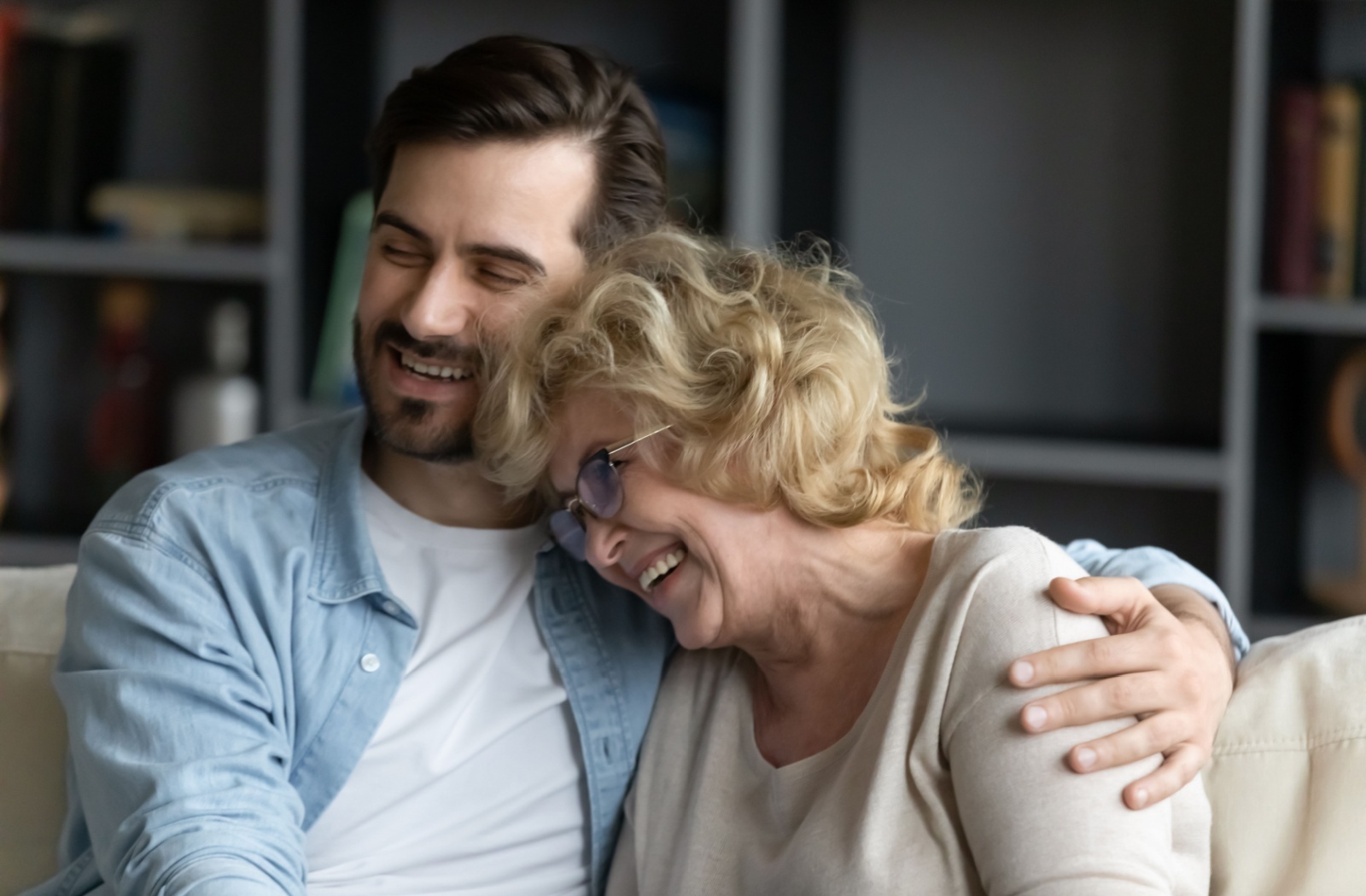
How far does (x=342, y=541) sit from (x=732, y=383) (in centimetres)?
44

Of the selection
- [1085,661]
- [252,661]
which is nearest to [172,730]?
[252,661]

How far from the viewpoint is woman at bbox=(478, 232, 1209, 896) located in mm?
1098

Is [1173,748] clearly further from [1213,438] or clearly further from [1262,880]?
[1213,438]

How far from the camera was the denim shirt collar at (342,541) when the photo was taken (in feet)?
4.42

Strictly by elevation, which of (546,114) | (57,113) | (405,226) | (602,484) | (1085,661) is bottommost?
(1085,661)

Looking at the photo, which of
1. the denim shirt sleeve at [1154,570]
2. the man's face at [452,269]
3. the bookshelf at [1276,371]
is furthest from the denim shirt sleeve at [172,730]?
the bookshelf at [1276,371]

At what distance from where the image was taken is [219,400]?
2.70 meters

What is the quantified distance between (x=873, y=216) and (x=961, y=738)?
186 cm

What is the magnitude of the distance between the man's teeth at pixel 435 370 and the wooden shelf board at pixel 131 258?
4.28ft

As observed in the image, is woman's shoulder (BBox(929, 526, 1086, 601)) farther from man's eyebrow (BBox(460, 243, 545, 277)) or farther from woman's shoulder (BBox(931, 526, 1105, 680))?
man's eyebrow (BBox(460, 243, 545, 277))

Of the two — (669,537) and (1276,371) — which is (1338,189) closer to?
(1276,371)

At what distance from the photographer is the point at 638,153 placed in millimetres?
1537

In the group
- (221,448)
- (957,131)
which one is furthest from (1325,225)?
(221,448)

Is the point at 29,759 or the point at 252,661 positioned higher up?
the point at 252,661
